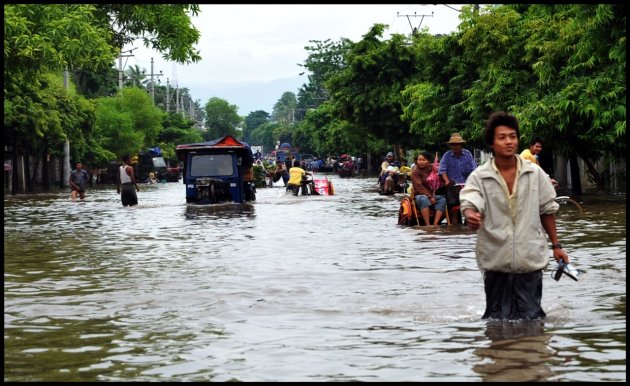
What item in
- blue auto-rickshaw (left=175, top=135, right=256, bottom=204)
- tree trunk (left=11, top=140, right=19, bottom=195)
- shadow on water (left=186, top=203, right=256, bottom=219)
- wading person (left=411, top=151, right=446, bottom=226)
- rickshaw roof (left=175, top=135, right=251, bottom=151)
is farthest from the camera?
tree trunk (left=11, top=140, right=19, bottom=195)

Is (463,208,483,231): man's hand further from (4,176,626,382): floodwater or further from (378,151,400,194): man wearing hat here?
(378,151,400,194): man wearing hat

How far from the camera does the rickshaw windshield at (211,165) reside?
34.1m

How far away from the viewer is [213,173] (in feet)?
112

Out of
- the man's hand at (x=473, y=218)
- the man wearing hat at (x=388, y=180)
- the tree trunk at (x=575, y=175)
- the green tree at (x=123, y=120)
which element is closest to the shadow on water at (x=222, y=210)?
the man wearing hat at (x=388, y=180)

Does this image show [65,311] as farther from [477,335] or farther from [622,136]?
[622,136]

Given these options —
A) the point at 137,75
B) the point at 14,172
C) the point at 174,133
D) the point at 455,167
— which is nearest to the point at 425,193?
the point at 455,167

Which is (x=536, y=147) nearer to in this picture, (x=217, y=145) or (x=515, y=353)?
(x=515, y=353)

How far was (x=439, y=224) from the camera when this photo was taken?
21.0 metres

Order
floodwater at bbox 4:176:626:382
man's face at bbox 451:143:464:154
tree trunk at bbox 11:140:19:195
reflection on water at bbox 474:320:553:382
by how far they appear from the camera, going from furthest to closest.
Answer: tree trunk at bbox 11:140:19:195 → man's face at bbox 451:143:464:154 → floodwater at bbox 4:176:626:382 → reflection on water at bbox 474:320:553:382

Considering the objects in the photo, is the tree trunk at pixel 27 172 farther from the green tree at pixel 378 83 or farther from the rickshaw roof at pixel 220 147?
the rickshaw roof at pixel 220 147

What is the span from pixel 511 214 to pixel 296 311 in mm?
2373

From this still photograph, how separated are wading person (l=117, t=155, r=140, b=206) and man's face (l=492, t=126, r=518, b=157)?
22925 millimetres

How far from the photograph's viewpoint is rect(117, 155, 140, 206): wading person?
30906 mm

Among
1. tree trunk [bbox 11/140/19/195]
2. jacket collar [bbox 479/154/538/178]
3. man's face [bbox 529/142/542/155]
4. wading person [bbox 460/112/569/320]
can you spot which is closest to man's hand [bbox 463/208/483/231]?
wading person [bbox 460/112/569/320]
